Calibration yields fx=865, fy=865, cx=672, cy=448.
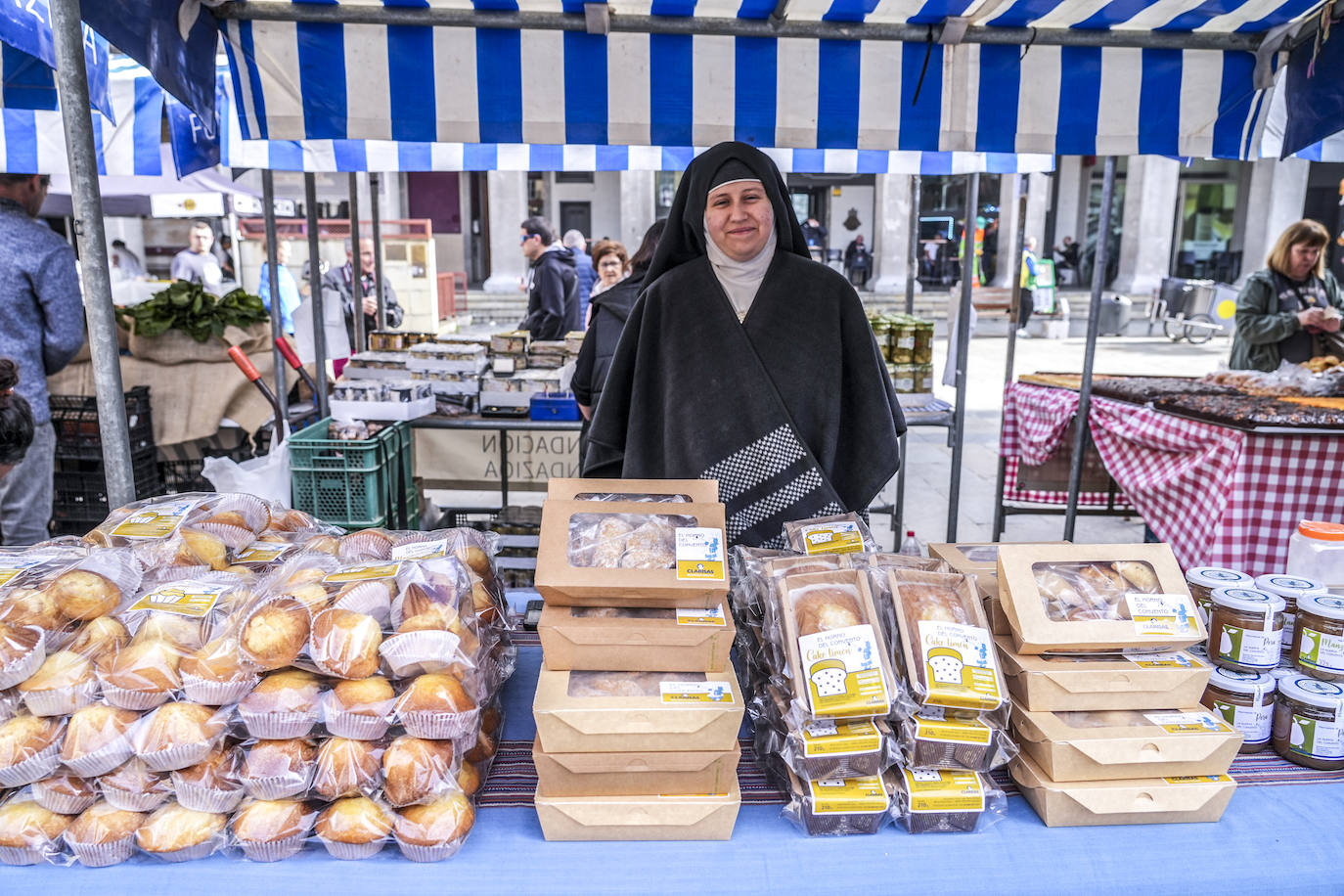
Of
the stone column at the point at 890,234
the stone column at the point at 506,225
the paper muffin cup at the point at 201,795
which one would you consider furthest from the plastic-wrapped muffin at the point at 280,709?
the stone column at the point at 890,234

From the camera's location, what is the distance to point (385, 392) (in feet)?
15.5

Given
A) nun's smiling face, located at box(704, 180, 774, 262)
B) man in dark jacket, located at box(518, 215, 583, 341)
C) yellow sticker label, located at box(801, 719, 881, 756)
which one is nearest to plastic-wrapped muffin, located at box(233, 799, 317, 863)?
yellow sticker label, located at box(801, 719, 881, 756)

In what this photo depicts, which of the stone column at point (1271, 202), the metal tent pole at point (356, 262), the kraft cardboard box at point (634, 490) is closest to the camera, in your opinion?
the kraft cardboard box at point (634, 490)

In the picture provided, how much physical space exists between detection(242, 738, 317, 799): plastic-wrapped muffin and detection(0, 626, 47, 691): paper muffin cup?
0.42 m

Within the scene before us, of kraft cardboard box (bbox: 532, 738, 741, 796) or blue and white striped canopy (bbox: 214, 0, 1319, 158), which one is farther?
blue and white striped canopy (bbox: 214, 0, 1319, 158)

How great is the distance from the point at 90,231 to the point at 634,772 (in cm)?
177

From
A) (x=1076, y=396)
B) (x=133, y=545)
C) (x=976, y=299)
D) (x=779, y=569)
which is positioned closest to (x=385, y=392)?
(x=133, y=545)

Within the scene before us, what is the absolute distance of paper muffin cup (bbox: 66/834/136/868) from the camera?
1.44 meters

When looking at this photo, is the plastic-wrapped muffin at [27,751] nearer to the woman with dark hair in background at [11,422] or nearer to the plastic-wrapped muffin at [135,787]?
the plastic-wrapped muffin at [135,787]

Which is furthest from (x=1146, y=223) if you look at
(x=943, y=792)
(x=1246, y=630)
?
(x=943, y=792)

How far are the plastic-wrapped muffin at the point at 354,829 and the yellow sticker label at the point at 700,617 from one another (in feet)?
1.98

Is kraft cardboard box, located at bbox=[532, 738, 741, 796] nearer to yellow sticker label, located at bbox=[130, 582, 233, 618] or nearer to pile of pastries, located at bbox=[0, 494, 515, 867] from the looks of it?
pile of pastries, located at bbox=[0, 494, 515, 867]

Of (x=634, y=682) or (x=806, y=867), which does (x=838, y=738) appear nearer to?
(x=806, y=867)

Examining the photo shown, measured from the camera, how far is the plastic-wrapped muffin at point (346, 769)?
1467 millimetres
